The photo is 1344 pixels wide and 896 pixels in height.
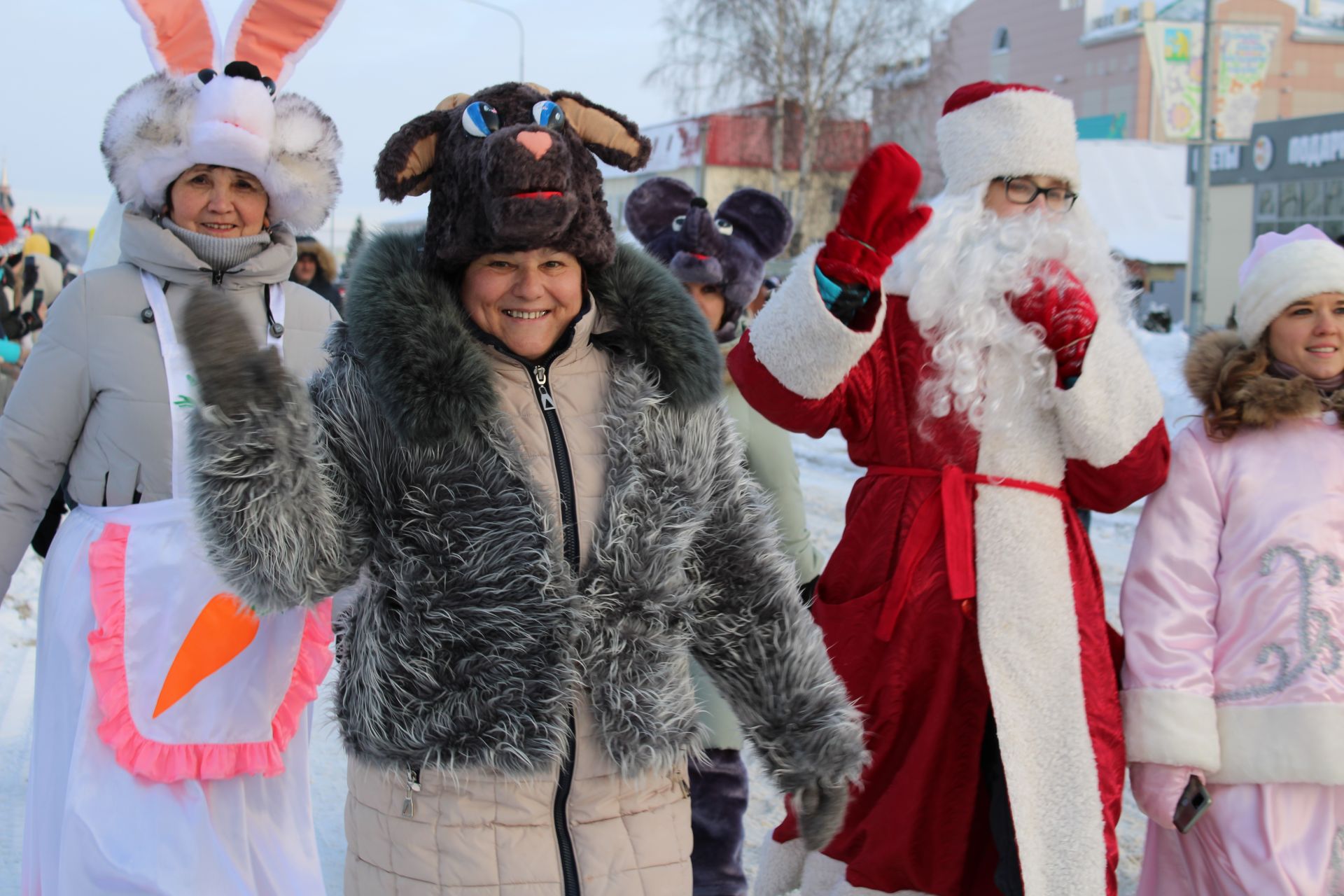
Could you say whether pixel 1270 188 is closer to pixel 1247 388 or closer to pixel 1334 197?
pixel 1334 197

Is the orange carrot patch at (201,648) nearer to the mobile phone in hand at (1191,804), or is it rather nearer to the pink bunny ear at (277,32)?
the pink bunny ear at (277,32)

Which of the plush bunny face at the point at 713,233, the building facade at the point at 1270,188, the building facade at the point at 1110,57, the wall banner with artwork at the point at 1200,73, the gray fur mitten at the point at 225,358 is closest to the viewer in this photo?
the gray fur mitten at the point at 225,358

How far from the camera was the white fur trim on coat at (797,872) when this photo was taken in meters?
2.87

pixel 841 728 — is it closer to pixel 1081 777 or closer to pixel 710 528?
pixel 710 528

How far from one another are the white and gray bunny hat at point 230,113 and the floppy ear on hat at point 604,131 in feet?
3.93

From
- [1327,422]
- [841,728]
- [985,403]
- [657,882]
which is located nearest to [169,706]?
[657,882]

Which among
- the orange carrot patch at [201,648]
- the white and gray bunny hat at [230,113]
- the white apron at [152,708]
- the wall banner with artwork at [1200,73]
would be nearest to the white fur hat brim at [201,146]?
the white and gray bunny hat at [230,113]

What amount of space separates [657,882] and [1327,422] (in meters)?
1.95

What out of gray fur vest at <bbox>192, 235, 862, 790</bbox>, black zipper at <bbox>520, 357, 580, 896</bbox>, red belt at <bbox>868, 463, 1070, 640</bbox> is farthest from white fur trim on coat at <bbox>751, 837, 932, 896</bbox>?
black zipper at <bbox>520, 357, 580, 896</bbox>

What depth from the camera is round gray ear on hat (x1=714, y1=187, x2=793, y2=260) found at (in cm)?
464

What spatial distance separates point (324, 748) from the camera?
4.69m

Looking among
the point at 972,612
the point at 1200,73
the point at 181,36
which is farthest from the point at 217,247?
the point at 1200,73

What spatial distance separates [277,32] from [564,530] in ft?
6.37

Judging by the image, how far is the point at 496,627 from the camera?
6.39ft
